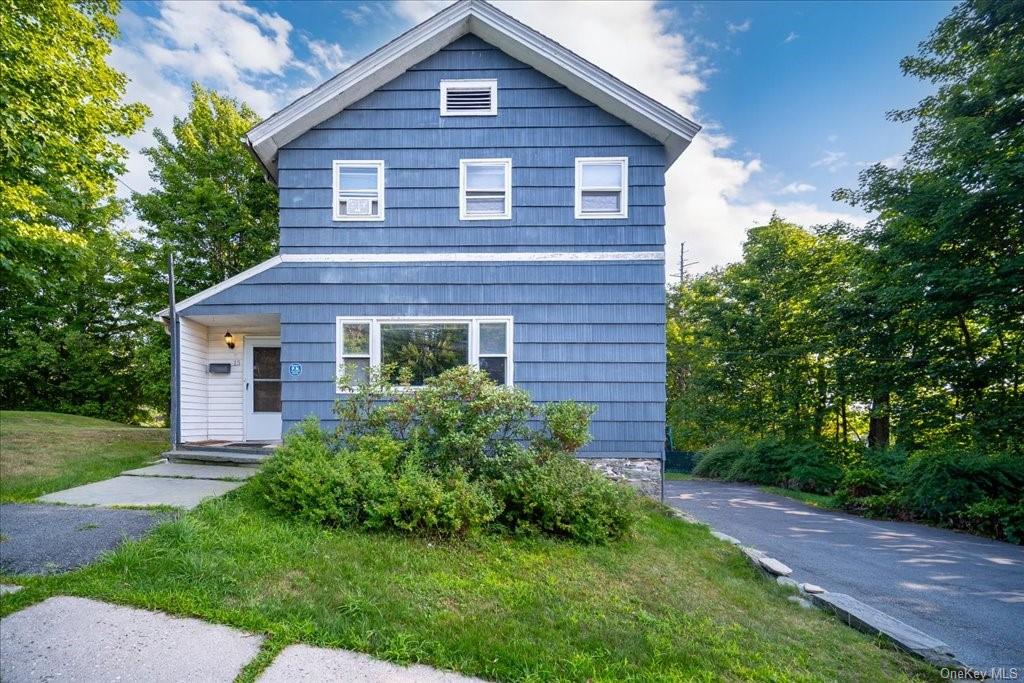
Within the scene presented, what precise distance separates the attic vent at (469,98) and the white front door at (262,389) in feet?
18.2

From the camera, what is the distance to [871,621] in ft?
11.1

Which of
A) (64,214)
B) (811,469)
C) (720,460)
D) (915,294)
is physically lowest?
(720,460)

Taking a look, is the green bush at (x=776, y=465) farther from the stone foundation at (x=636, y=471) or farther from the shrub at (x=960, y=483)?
the stone foundation at (x=636, y=471)

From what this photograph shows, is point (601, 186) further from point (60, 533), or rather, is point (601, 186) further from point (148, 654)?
point (60, 533)

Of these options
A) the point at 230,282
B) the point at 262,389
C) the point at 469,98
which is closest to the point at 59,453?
the point at 262,389

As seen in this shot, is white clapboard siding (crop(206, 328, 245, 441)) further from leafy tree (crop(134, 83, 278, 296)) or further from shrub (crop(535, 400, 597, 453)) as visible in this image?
shrub (crop(535, 400, 597, 453))

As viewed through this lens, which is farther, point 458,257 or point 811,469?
point 811,469

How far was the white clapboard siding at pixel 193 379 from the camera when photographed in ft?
26.4

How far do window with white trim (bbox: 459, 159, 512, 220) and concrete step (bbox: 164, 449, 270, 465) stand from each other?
5246 millimetres

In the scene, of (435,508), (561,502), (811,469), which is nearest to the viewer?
(435,508)

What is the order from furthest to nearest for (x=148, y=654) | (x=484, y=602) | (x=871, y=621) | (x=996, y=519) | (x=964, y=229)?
1. (x=964, y=229)
2. (x=996, y=519)
3. (x=871, y=621)
4. (x=484, y=602)
5. (x=148, y=654)

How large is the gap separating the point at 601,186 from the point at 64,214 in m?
14.8

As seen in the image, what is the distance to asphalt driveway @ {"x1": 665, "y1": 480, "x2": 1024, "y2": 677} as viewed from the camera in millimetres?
3533

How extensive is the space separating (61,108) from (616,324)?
1015 cm
